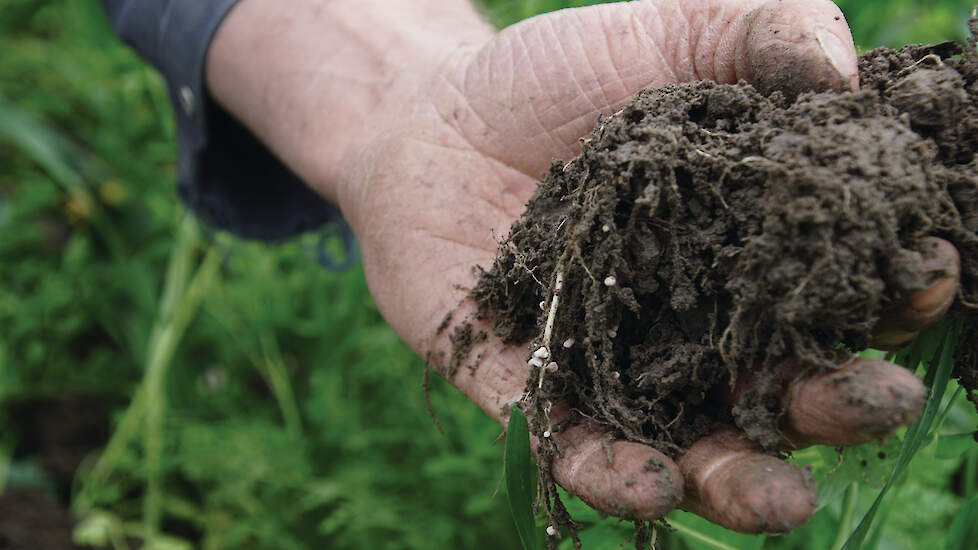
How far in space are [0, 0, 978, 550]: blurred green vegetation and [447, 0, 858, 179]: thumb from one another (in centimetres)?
50

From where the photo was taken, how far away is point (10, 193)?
11.4ft

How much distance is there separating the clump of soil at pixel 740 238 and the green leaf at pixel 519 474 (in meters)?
0.08

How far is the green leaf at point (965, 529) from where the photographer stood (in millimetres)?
1167

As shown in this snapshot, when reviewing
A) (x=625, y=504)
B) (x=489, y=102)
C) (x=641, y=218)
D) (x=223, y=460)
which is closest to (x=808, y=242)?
(x=641, y=218)

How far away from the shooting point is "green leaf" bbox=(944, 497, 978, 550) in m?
1.17

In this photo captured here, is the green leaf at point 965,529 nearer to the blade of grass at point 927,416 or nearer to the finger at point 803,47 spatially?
the blade of grass at point 927,416

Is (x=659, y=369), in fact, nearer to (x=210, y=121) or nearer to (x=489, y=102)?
(x=489, y=102)

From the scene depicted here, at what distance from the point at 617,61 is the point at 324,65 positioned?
3.01 feet

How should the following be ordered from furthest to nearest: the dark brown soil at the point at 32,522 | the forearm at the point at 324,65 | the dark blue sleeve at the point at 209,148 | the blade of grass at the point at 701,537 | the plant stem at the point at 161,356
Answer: the plant stem at the point at 161,356 → the dark brown soil at the point at 32,522 → the dark blue sleeve at the point at 209,148 → the forearm at the point at 324,65 → the blade of grass at the point at 701,537

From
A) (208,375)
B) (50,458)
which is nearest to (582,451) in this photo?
(208,375)

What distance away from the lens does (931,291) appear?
95cm

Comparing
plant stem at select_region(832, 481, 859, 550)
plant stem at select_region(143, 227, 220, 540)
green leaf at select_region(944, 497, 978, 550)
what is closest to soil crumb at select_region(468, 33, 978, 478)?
green leaf at select_region(944, 497, 978, 550)

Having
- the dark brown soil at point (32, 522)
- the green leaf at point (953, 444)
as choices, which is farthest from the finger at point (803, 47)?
the dark brown soil at point (32, 522)

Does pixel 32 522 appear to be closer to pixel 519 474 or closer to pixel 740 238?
pixel 519 474
